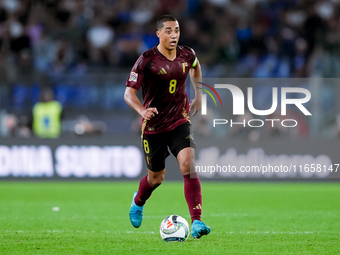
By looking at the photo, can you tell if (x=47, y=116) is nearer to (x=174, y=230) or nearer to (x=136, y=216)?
(x=136, y=216)

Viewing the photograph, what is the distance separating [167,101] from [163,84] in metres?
0.19

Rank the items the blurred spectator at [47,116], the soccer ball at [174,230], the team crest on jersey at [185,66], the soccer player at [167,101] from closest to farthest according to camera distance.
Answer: the soccer ball at [174,230] → the soccer player at [167,101] → the team crest on jersey at [185,66] → the blurred spectator at [47,116]

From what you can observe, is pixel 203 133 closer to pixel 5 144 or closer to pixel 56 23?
pixel 5 144

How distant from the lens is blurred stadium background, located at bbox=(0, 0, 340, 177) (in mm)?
13375

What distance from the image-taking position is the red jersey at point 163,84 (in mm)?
6289

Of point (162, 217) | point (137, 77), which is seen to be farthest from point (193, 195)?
point (162, 217)

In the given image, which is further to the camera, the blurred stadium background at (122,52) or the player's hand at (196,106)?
the blurred stadium background at (122,52)

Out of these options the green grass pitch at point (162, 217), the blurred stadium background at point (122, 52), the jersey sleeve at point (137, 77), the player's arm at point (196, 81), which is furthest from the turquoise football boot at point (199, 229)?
the blurred stadium background at point (122, 52)

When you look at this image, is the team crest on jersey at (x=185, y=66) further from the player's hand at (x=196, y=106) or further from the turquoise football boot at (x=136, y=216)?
the turquoise football boot at (x=136, y=216)

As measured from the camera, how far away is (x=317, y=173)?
523 inches

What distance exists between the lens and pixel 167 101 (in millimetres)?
6422

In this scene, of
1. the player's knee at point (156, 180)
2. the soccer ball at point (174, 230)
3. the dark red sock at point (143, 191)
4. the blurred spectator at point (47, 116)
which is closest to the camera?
the soccer ball at point (174, 230)

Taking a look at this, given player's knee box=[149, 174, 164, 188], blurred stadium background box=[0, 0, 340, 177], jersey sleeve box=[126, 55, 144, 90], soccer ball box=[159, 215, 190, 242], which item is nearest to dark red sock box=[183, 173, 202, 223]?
soccer ball box=[159, 215, 190, 242]

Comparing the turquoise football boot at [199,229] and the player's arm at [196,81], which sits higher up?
the player's arm at [196,81]
